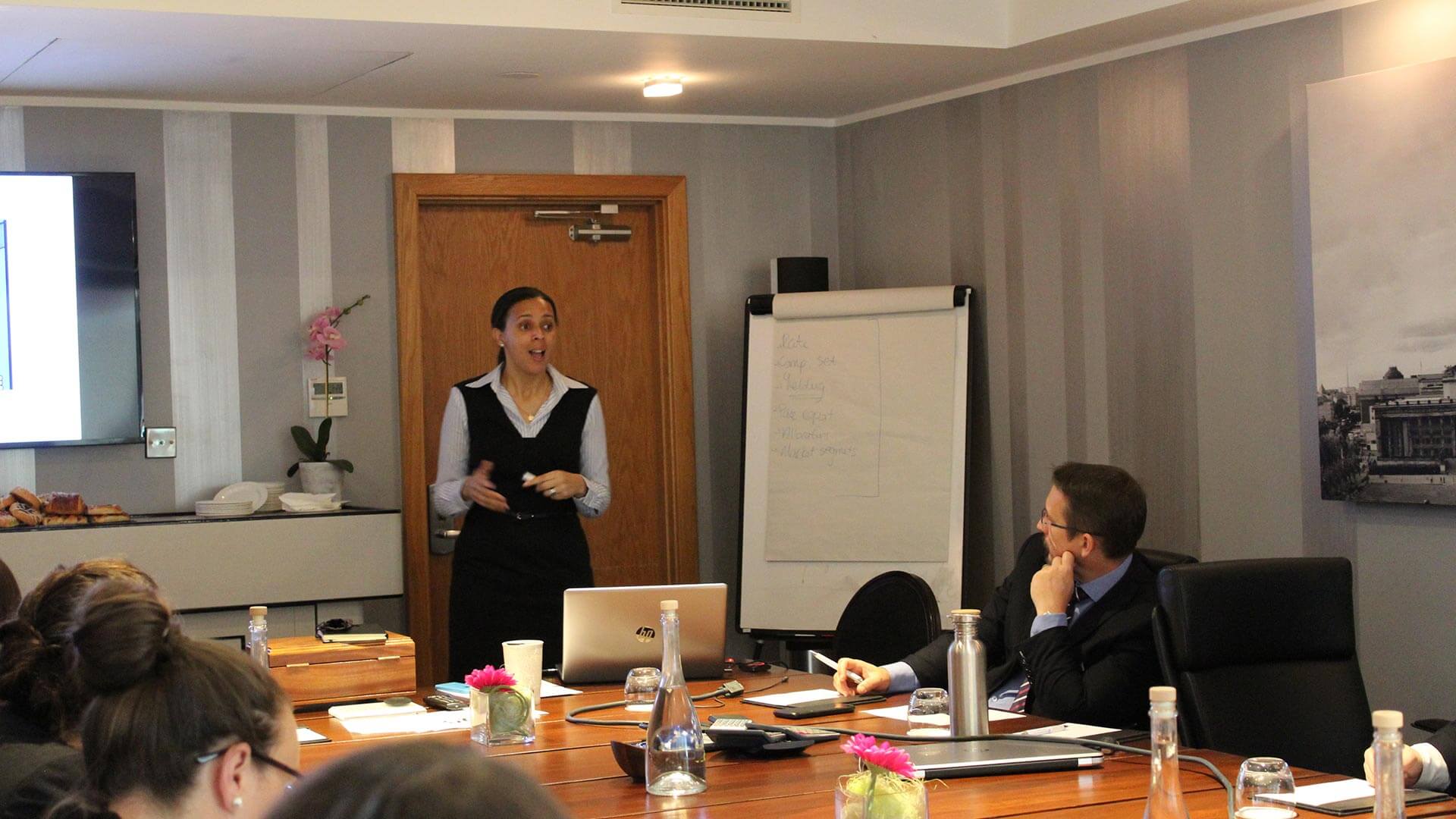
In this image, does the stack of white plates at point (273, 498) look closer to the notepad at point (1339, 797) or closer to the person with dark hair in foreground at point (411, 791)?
the notepad at point (1339, 797)

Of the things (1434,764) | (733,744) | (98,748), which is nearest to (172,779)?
(98,748)

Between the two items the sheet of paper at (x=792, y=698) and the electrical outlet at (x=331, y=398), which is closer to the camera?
the sheet of paper at (x=792, y=698)

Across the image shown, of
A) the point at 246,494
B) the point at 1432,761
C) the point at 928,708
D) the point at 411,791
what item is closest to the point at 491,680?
the point at 928,708

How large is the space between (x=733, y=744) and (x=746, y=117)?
3.70 metres

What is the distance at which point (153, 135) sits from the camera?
5.00m

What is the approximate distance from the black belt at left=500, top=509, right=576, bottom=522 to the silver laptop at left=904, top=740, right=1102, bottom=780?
230 centimetres

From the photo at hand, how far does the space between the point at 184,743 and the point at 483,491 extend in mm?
2974

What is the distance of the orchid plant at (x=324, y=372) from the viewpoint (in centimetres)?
505

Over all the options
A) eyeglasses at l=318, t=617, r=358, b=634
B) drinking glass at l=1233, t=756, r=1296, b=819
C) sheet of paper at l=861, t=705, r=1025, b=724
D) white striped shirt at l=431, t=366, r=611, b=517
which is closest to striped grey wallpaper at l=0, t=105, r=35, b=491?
white striped shirt at l=431, t=366, r=611, b=517

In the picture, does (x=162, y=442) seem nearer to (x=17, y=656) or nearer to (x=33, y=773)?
(x=17, y=656)

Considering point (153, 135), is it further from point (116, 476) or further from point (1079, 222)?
point (1079, 222)

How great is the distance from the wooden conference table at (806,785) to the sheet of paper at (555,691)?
432mm

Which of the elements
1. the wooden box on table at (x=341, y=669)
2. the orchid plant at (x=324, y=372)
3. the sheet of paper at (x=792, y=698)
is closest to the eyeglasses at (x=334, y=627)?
the wooden box on table at (x=341, y=669)

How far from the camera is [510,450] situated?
Answer: 450 cm
